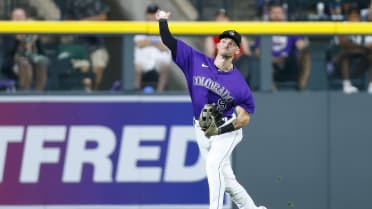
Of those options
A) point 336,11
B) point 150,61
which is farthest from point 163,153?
point 336,11

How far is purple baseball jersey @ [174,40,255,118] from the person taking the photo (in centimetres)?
813

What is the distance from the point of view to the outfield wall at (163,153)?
29.7 ft

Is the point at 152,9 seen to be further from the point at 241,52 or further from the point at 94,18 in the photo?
the point at 241,52

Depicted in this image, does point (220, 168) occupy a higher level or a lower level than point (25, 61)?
lower

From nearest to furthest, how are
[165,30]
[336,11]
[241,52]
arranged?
[165,30] → [241,52] → [336,11]

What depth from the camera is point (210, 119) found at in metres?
7.98

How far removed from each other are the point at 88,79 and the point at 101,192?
1.06m

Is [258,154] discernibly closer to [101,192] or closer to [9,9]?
[101,192]

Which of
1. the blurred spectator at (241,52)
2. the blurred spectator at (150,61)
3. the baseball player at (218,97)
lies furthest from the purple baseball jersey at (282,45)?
the baseball player at (218,97)

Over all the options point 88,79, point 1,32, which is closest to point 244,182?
point 88,79

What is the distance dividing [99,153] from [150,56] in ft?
3.45

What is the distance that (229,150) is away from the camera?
8266 mm

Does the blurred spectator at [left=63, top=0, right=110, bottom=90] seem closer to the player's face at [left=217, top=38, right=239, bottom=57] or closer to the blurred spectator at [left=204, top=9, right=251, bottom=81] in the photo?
the blurred spectator at [left=204, top=9, right=251, bottom=81]

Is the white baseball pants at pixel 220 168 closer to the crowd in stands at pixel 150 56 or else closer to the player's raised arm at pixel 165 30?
the player's raised arm at pixel 165 30
